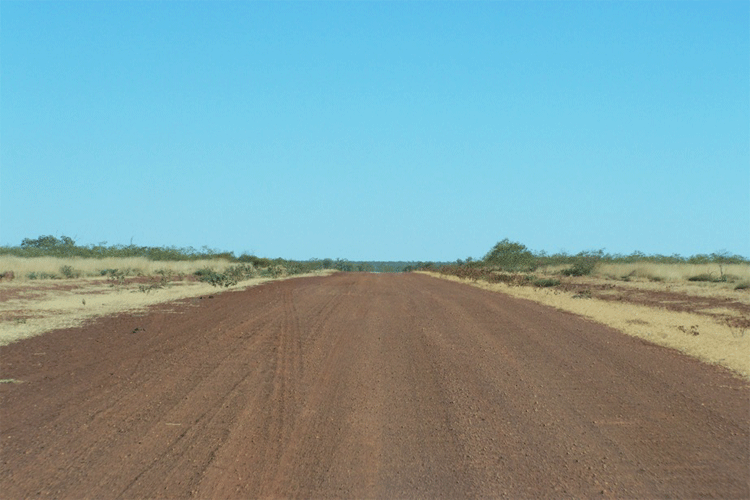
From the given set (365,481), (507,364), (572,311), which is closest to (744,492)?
(365,481)

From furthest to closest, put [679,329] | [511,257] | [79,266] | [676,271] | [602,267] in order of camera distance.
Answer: [511,257]
[602,267]
[676,271]
[79,266]
[679,329]

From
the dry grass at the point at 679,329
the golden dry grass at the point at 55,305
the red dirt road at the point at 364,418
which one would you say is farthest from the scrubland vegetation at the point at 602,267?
the red dirt road at the point at 364,418

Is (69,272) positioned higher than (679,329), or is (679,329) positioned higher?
(69,272)

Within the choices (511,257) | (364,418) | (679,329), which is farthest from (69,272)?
(511,257)

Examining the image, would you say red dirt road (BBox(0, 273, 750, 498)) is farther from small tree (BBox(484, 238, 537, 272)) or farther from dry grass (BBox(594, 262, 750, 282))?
small tree (BBox(484, 238, 537, 272))

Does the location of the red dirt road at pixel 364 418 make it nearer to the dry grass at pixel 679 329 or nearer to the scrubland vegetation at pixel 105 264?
the dry grass at pixel 679 329

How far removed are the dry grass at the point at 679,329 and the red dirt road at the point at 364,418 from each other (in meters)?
0.70

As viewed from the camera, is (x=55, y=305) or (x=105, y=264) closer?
(x=55, y=305)

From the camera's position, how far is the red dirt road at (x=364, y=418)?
548cm

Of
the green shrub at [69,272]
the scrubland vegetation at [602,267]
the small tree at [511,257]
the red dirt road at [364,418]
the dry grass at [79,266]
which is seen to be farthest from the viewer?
the small tree at [511,257]

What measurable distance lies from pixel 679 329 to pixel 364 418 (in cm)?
1007

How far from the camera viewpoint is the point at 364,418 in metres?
7.21

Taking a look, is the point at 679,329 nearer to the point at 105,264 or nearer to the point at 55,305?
the point at 55,305

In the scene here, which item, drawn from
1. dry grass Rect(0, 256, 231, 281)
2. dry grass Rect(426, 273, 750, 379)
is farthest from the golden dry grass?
dry grass Rect(426, 273, 750, 379)
